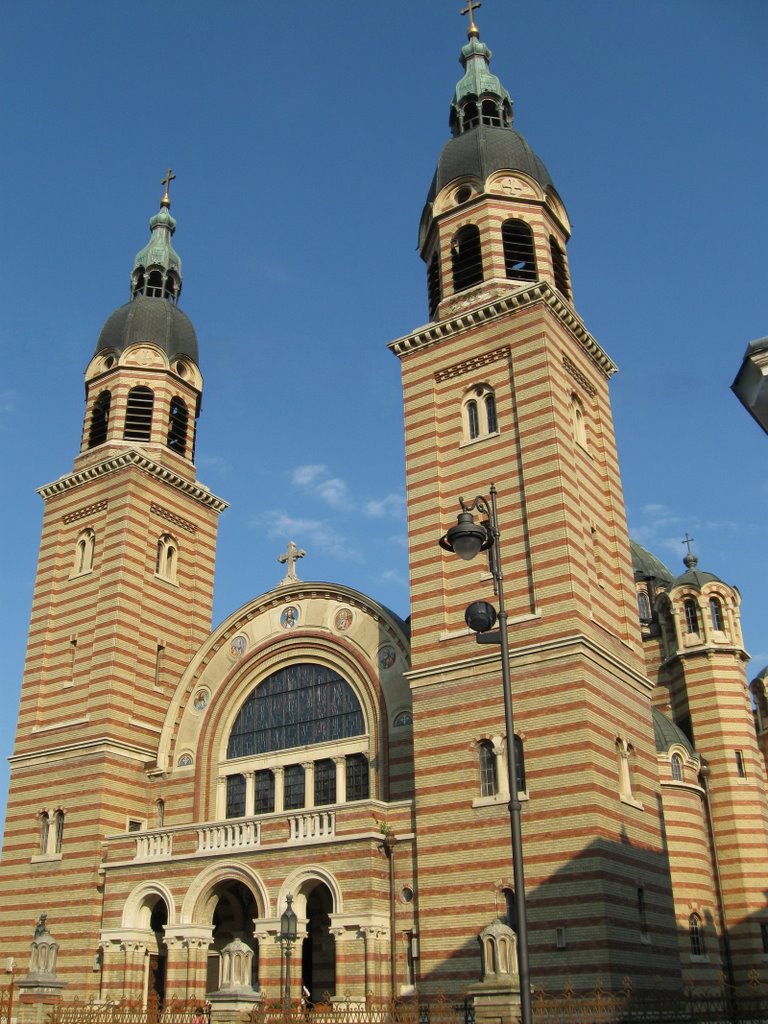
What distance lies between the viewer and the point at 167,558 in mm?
40719

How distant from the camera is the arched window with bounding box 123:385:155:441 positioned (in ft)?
136

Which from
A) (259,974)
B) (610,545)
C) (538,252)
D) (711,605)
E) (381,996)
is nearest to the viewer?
(381,996)

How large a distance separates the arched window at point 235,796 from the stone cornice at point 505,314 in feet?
51.6

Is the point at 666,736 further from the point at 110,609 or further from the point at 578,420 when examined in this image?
the point at 110,609

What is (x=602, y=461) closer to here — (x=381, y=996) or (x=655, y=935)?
(x=655, y=935)

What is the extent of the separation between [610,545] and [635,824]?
29.9 feet

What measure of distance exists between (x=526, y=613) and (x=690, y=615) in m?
16.6

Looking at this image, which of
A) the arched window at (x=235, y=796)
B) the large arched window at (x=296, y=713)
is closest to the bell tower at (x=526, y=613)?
the large arched window at (x=296, y=713)

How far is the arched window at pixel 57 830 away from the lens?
114 ft

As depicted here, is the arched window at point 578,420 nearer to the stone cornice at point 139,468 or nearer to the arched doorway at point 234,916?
the stone cornice at point 139,468

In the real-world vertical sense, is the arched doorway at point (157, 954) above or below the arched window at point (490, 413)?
below

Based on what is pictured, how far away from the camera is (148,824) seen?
35281 mm

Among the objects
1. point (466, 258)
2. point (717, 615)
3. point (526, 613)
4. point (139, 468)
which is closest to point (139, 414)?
point (139, 468)

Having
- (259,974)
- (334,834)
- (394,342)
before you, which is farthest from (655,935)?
(394,342)
